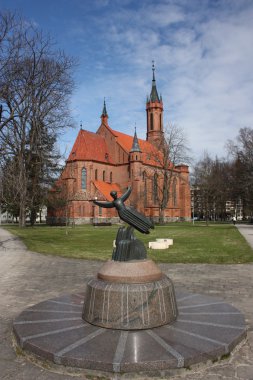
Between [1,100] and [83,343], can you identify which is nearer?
[83,343]

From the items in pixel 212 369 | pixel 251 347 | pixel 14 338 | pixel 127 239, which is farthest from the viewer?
pixel 127 239

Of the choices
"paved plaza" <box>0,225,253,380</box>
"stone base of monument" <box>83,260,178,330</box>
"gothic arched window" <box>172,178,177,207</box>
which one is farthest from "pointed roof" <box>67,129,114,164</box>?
"stone base of monument" <box>83,260,178,330</box>

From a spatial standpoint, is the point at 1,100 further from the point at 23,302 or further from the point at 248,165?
the point at 248,165

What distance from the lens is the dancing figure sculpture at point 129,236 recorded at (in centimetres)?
534

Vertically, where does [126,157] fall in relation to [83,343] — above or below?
above

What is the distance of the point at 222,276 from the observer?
9.73 metres

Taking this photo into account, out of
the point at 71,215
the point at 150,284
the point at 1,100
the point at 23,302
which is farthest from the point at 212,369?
the point at 71,215

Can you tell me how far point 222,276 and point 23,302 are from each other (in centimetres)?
564

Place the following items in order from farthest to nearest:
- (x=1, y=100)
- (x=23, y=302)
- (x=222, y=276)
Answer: (x=1, y=100) < (x=222, y=276) < (x=23, y=302)

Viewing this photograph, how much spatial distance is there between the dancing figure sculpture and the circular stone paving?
112cm

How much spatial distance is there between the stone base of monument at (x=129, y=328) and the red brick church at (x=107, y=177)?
140 feet

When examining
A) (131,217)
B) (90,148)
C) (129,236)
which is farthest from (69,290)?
(90,148)

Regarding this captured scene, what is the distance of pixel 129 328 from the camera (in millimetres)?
4629

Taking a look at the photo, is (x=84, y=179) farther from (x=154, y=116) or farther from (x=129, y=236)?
(x=129, y=236)
